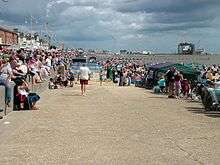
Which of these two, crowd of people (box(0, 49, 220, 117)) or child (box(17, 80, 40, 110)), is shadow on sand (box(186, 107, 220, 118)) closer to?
crowd of people (box(0, 49, 220, 117))

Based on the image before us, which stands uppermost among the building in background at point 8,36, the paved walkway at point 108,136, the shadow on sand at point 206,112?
the building in background at point 8,36

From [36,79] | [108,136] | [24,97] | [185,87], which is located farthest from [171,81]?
[108,136]

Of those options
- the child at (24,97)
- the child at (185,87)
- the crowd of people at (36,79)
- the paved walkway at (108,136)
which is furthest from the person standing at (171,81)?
the child at (24,97)

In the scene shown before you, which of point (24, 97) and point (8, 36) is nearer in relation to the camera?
point (24, 97)

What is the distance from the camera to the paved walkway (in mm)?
9312

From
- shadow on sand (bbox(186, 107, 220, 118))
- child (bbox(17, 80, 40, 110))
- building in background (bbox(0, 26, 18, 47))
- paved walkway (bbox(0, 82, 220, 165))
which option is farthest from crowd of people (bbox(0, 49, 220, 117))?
building in background (bbox(0, 26, 18, 47))

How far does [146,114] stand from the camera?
16.8 metres

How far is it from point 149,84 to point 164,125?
913 inches

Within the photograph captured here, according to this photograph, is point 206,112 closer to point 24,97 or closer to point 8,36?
point 24,97

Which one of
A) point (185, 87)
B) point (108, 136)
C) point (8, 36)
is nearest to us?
point (108, 136)

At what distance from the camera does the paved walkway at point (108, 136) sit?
9312 millimetres

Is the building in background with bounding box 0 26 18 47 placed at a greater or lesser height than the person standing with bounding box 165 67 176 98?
greater

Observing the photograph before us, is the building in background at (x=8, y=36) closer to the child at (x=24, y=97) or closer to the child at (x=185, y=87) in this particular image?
the child at (x=185, y=87)

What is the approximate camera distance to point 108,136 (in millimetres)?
11883
